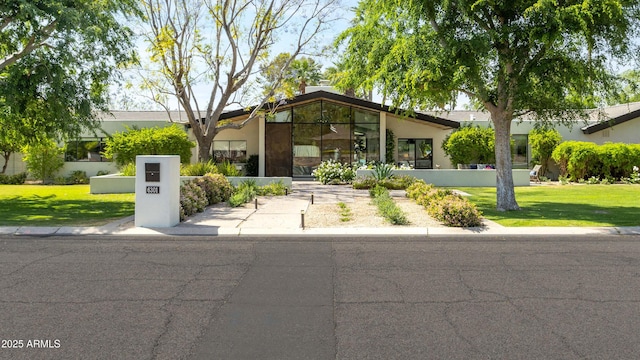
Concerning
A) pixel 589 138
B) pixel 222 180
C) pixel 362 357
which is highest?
pixel 589 138

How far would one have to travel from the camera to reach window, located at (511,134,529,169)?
2969 centimetres

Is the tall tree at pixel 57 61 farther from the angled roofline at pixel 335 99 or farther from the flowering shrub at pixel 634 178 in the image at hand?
the flowering shrub at pixel 634 178

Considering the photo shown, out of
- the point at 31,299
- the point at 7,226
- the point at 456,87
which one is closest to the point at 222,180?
the point at 7,226

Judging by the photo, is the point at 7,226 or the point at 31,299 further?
the point at 7,226

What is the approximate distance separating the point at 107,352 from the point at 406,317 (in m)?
2.82

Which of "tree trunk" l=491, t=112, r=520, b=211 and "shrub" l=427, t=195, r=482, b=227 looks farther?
"tree trunk" l=491, t=112, r=520, b=211

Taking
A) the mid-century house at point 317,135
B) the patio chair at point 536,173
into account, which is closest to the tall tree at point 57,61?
the mid-century house at point 317,135

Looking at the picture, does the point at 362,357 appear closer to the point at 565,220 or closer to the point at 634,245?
the point at 634,245

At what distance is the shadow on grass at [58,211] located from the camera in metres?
11.6

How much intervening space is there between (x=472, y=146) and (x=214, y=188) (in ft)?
55.1

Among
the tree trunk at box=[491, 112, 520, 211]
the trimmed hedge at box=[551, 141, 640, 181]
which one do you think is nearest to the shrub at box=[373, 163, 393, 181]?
the tree trunk at box=[491, 112, 520, 211]

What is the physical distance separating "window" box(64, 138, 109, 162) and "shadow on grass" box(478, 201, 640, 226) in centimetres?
2341

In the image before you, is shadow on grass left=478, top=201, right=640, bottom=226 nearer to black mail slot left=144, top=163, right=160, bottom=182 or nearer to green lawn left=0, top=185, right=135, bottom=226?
black mail slot left=144, top=163, right=160, bottom=182

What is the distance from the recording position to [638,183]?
905 inches
